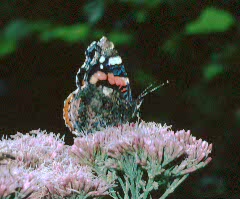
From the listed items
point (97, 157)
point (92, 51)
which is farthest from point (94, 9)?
point (97, 157)

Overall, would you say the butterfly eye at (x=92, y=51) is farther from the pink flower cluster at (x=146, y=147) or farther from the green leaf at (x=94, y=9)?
the green leaf at (x=94, y=9)

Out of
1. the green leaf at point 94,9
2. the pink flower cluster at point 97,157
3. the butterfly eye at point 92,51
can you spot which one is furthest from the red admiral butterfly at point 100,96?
the green leaf at point 94,9

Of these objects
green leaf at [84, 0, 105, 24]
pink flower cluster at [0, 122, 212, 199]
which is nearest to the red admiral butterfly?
pink flower cluster at [0, 122, 212, 199]

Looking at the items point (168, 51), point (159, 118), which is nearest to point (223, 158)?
point (159, 118)

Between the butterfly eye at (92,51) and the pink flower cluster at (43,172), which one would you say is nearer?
the pink flower cluster at (43,172)

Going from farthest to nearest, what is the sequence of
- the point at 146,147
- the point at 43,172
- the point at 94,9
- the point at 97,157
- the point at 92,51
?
the point at 94,9 < the point at 92,51 < the point at 97,157 < the point at 146,147 < the point at 43,172

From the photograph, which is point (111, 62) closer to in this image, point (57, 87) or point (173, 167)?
point (173, 167)

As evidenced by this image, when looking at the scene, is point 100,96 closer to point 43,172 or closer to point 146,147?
point 146,147

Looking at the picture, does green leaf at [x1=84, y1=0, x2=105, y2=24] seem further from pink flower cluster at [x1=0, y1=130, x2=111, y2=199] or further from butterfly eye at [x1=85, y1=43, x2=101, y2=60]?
pink flower cluster at [x1=0, y1=130, x2=111, y2=199]
